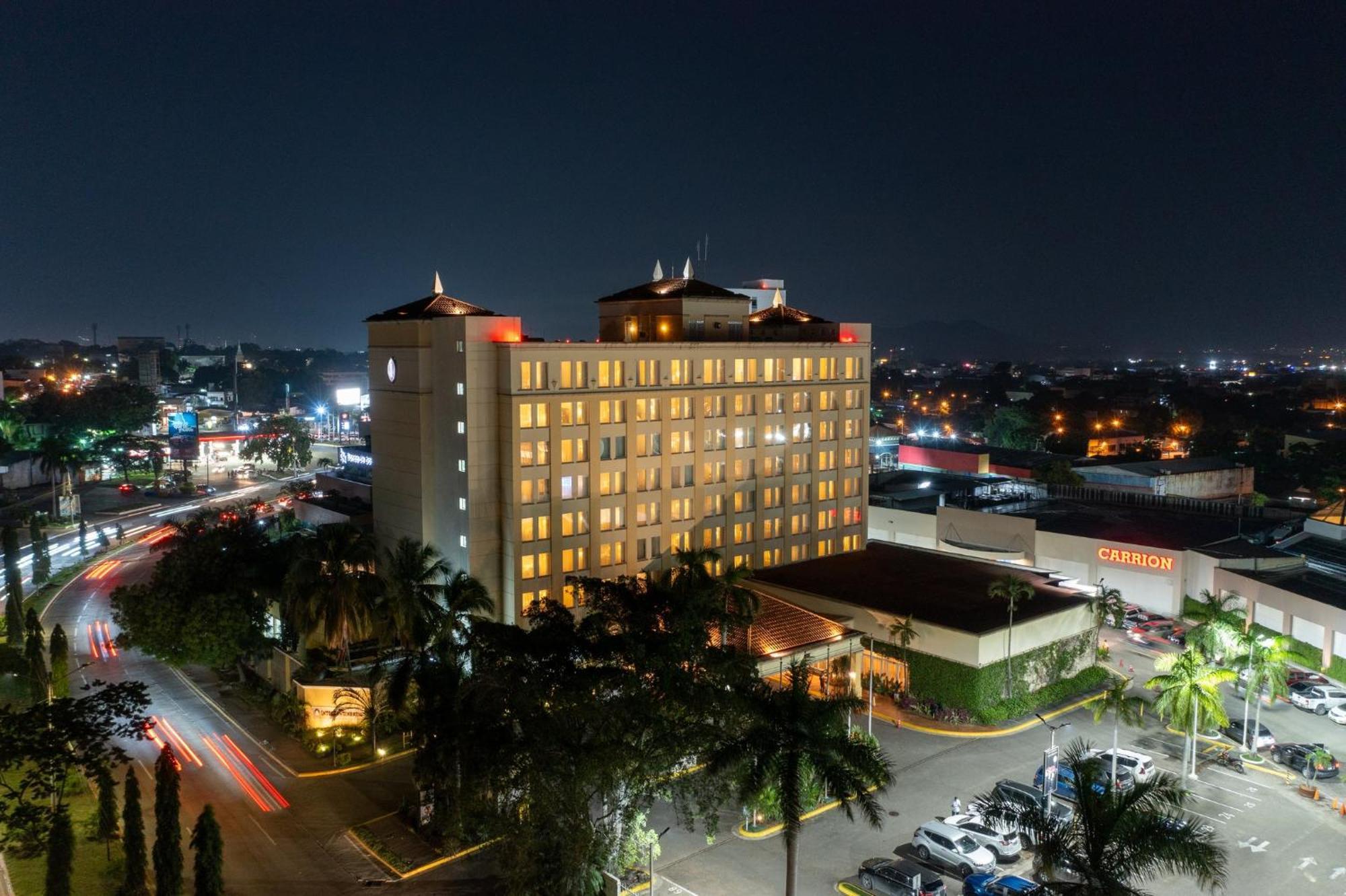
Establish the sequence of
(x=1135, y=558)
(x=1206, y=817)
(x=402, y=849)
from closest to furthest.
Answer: (x=402, y=849) → (x=1206, y=817) → (x=1135, y=558)

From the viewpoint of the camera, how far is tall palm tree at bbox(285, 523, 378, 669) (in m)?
47.5

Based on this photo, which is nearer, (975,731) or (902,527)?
(975,731)

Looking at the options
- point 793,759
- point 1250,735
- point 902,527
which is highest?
point 793,759

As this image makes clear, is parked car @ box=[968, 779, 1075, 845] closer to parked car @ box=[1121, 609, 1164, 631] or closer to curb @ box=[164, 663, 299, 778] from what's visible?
curb @ box=[164, 663, 299, 778]

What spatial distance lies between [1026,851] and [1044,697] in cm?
1983

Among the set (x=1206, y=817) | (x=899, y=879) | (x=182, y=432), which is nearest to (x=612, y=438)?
(x=899, y=879)

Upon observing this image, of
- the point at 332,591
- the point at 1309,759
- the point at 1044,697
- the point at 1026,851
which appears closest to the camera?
the point at 1026,851

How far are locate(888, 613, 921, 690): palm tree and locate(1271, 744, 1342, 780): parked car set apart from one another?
17463 millimetres

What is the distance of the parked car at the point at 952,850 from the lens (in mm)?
34531

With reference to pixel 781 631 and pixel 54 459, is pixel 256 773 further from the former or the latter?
pixel 54 459

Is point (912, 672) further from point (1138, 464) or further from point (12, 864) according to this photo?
point (1138, 464)

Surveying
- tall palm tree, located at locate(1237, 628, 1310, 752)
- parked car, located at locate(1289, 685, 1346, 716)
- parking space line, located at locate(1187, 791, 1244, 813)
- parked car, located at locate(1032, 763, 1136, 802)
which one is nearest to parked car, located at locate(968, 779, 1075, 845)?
parked car, located at locate(1032, 763, 1136, 802)

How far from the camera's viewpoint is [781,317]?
7506 cm

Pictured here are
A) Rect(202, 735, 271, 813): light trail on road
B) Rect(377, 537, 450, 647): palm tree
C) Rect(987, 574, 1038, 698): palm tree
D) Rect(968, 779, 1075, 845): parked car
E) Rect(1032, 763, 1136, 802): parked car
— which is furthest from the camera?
Rect(987, 574, 1038, 698): palm tree
